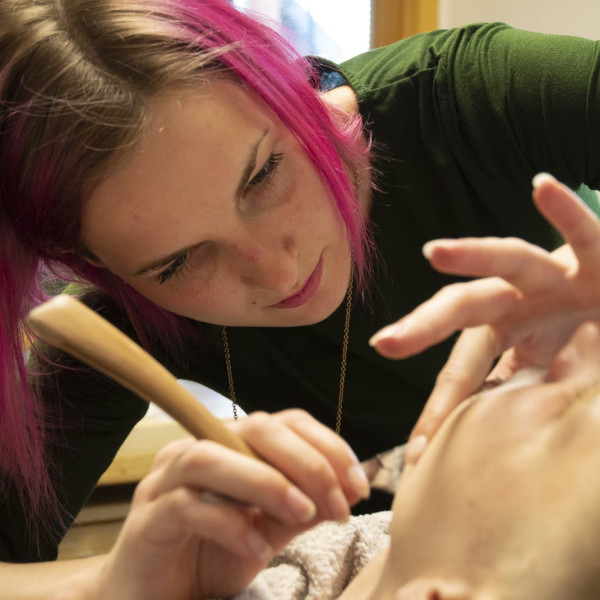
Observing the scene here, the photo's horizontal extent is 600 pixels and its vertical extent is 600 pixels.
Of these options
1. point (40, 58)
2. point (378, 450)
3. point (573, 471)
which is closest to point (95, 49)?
point (40, 58)

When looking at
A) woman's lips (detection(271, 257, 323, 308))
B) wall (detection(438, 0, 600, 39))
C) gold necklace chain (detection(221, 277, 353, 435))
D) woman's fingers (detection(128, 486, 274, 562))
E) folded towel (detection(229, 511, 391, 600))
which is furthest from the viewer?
wall (detection(438, 0, 600, 39))

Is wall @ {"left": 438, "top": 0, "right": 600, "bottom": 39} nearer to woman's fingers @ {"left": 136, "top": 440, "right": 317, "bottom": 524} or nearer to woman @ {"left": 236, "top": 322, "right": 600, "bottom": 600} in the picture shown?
woman @ {"left": 236, "top": 322, "right": 600, "bottom": 600}

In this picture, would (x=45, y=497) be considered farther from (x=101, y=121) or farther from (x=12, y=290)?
(x=101, y=121)

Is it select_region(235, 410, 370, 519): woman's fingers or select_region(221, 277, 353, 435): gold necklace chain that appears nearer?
select_region(235, 410, 370, 519): woman's fingers

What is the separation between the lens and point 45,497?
84 centimetres

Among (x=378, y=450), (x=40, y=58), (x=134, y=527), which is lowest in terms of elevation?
(x=378, y=450)

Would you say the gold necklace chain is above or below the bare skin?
below

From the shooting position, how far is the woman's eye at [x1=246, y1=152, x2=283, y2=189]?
25.2 inches

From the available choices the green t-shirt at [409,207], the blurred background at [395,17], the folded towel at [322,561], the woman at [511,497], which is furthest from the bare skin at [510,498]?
the blurred background at [395,17]

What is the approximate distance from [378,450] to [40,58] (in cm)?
66

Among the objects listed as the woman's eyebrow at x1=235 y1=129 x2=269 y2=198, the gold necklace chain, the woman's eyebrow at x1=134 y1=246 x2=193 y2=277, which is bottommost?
the gold necklace chain

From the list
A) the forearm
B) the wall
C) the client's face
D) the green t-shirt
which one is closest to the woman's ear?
the client's face

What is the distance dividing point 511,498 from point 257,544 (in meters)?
0.15

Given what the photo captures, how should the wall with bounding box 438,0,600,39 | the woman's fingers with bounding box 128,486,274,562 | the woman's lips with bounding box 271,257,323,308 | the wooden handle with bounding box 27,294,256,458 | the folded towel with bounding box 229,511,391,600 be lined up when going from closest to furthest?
the wooden handle with bounding box 27,294,256,458 < the woman's fingers with bounding box 128,486,274,562 < the folded towel with bounding box 229,511,391,600 < the woman's lips with bounding box 271,257,323,308 < the wall with bounding box 438,0,600,39
